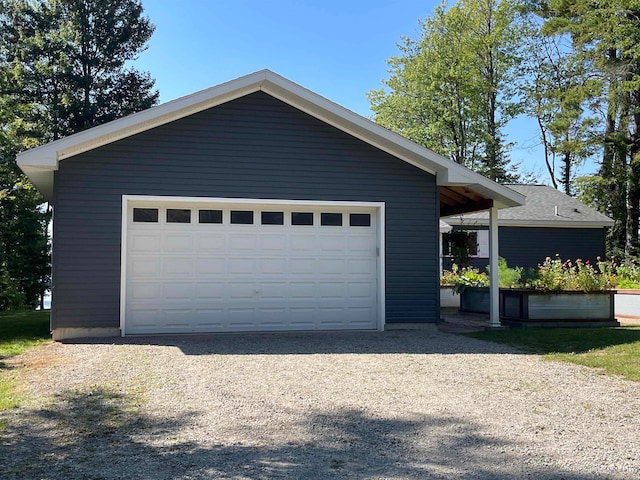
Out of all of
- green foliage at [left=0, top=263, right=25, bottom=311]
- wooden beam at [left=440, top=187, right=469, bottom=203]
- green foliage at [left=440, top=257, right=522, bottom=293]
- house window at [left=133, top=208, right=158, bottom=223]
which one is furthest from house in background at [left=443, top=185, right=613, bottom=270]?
green foliage at [left=0, top=263, right=25, bottom=311]

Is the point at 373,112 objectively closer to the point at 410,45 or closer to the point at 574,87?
the point at 410,45

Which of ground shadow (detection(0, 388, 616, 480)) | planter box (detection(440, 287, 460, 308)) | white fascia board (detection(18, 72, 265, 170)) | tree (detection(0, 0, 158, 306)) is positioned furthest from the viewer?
tree (detection(0, 0, 158, 306))

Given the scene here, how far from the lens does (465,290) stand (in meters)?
15.6

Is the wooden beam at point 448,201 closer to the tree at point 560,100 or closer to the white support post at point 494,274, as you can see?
the white support post at point 494,274

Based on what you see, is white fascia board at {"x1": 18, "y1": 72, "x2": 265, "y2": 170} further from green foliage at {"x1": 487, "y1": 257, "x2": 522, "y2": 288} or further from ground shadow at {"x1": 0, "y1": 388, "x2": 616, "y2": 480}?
green foliage at {"x1": 487, "y1": 257, "x2": 522, "y2": 288}

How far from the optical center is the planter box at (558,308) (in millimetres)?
11844

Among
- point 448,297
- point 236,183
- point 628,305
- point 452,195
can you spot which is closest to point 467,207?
point 452,195

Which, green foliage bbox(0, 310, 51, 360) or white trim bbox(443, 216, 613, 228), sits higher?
white trim bbox(443, 216, 613, 228)

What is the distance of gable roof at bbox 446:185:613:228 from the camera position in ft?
68.0

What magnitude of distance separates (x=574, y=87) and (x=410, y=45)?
35.4 feet

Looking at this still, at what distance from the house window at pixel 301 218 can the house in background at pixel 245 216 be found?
0.02 metres

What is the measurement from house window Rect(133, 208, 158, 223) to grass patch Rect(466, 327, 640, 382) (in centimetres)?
598

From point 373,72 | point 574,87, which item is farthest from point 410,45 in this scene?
point 574,87

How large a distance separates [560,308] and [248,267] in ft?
20.2
